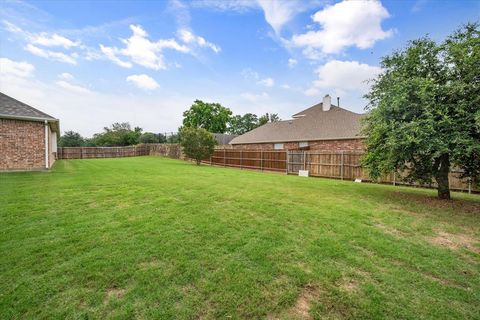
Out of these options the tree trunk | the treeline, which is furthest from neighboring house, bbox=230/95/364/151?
the treeline

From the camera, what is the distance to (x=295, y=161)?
1598 centimetres

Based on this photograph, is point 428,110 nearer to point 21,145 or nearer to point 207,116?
point 21,145

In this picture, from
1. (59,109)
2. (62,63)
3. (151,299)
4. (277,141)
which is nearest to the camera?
(151,299)

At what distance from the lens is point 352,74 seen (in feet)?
56.2

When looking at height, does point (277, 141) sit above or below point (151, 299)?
above

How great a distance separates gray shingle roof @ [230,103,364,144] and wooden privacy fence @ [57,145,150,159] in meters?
18.6

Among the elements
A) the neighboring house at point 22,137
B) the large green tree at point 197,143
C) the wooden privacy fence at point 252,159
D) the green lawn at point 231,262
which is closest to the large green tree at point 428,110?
the green lawn at point 231,262

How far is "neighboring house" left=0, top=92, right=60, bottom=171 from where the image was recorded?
10953 millimetres

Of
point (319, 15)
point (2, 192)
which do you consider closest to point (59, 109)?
point (2, 192)

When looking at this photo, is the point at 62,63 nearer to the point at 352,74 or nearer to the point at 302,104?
the point at 352,74

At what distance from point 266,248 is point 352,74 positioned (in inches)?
691

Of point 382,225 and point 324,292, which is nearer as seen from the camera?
point 324,292

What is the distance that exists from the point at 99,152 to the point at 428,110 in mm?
37606

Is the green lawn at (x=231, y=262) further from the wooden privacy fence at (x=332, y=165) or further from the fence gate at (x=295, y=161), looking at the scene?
the fence gate at (x=295, y=161)
